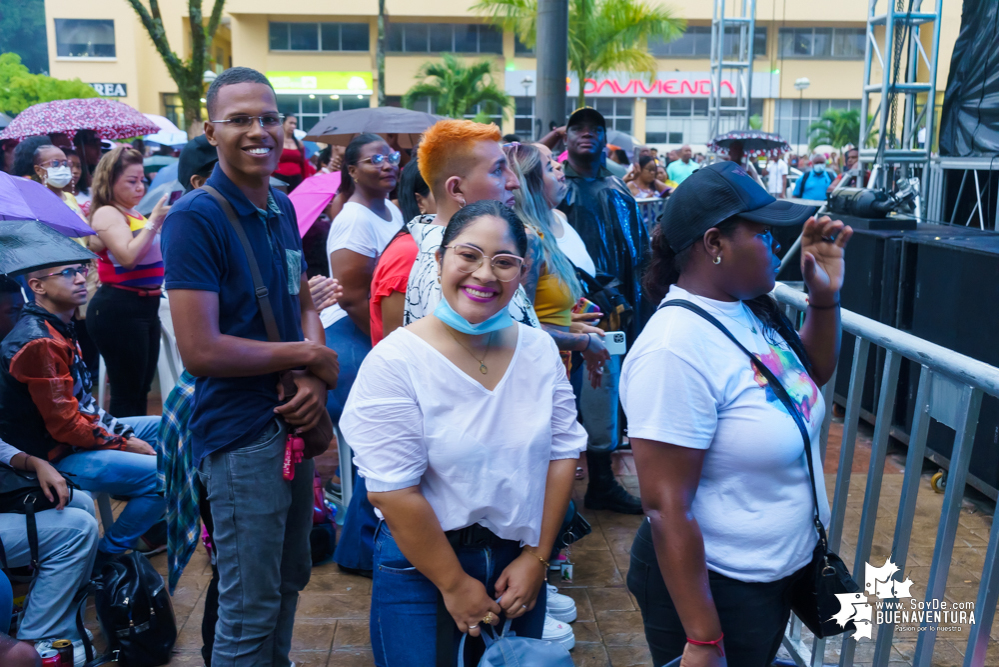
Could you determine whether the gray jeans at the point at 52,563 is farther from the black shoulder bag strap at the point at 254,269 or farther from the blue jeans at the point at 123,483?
the black shoulder bag strap at the point at 254,269

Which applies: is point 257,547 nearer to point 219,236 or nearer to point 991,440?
point 219,236

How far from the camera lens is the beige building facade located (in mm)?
41219

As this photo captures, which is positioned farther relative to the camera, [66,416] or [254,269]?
[66,416]

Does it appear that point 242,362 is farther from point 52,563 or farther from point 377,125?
point 377,125

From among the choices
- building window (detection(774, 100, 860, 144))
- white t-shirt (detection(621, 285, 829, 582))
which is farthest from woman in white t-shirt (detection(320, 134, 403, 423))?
building window (detection(774, 100, 860, 144))

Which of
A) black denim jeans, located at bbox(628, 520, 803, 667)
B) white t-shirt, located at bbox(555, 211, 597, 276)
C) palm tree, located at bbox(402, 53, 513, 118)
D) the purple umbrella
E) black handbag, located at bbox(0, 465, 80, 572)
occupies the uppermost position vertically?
palm tree, located at bbox(402, 53, 513, 118)

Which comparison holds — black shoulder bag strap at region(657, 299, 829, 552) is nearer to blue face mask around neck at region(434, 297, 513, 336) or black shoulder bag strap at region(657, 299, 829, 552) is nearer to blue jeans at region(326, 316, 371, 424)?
blue face mask around neck at region(434, 297, 513, 336)

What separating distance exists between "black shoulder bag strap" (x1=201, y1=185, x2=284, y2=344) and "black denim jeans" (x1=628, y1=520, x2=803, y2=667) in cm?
122

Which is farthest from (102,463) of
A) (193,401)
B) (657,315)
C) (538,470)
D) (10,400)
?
(657,315)

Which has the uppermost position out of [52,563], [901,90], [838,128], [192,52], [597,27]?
[597,27]

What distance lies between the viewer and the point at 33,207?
3533mm

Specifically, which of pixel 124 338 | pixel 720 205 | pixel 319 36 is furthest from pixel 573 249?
pixel 319 36

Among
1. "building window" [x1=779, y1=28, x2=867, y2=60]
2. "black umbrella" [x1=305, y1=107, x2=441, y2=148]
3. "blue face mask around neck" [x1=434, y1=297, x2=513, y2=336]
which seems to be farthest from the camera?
"building window" [x1=779, y1=28, x2=867, y2=60]

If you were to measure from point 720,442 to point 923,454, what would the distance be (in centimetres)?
77
